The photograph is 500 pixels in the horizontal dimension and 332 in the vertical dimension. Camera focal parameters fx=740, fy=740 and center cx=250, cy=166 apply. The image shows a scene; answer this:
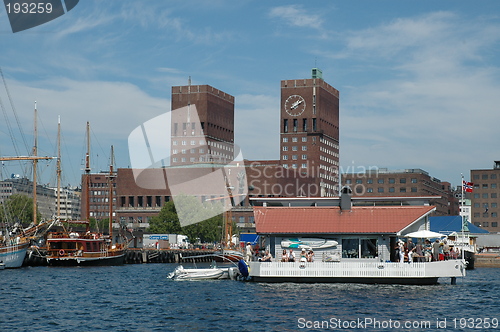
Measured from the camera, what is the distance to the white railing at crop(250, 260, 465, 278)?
56.5 meters

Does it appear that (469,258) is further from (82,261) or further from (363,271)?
(82,261)

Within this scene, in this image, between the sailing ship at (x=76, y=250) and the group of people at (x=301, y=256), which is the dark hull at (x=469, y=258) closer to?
the group of people at (x=301, y=256)

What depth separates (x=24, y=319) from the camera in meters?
40.5

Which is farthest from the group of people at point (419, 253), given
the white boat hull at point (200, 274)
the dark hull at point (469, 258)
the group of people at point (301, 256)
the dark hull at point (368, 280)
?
the dark hull at point (469, 258)

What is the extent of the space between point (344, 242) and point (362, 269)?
4791 mm

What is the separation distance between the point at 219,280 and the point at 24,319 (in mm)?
28740

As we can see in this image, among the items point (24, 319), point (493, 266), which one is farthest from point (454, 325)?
point (493, 266)

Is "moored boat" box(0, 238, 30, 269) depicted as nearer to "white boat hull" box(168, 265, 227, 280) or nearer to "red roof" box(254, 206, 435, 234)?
"white boat hull" box(168, 265, 227, 280)

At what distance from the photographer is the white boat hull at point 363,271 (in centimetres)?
5650

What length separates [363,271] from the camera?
56750 mm

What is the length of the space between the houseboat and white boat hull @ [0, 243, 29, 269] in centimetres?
4549

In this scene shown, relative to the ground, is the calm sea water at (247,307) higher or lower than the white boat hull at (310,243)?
lower
